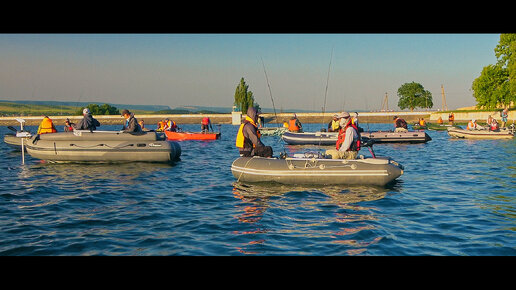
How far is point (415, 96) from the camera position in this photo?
11919cm

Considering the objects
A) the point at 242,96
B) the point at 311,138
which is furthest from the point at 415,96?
the point at 311,138

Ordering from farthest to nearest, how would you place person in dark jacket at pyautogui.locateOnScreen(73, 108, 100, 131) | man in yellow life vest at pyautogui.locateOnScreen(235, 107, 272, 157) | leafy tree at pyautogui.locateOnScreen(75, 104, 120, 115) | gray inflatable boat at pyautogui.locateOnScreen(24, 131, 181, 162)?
leafy tree at pyautogui.locateOnScreen(75, 104, 120, 115)
person in dark jacket at pyautogui.locateOnScreen(73, 108, 100, 131)
gray inflatable boat at pyautogui.locateOnScreen(24, 131, 181, 162)
man in yellow life vest at pyautogui.locateOnScreen(235, 107, 272, 157)

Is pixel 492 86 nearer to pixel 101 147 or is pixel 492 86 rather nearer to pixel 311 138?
pixel 311 138

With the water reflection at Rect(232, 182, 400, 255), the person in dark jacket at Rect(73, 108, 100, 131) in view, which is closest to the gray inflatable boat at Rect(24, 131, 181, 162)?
the person in dark jacket at Rect(73, 108, 100, 131)

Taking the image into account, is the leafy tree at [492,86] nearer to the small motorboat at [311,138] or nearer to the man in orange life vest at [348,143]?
the small motorboat at [311,138]

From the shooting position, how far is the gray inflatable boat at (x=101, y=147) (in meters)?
17.3

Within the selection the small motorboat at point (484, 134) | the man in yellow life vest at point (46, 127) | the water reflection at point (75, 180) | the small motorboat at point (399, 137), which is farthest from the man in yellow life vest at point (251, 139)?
the small motorboat at point (484, 134)

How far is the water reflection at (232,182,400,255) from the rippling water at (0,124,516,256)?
0.08 feet

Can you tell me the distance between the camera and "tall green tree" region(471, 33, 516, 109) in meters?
54.3

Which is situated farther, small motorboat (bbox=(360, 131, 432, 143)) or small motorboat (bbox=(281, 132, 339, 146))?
small motorboat (bbox=(360, 131, 432, 143))

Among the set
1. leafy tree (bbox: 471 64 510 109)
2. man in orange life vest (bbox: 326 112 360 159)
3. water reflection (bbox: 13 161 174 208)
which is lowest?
water reflection (bbox: 13 161 174 208)

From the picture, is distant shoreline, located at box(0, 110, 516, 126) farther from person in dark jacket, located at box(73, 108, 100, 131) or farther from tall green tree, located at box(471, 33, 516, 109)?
person in dark jacket, located at box(73, 108, 100, 131)
